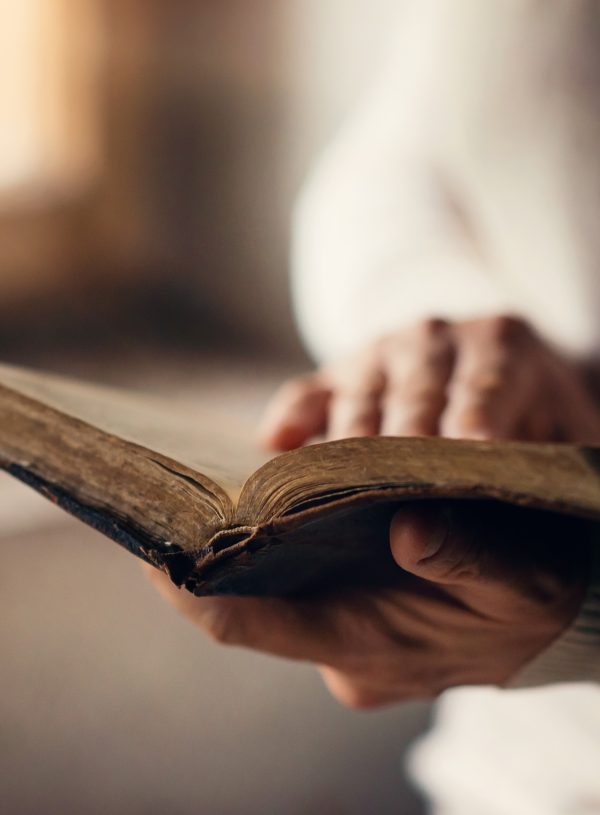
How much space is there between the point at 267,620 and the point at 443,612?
0.09 m

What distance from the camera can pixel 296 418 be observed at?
25.2 inches

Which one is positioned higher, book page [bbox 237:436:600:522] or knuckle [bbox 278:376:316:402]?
book page [bbox 237:436:600:522]

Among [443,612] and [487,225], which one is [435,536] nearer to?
[443,612]

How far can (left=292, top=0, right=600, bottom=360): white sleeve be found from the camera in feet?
2.93

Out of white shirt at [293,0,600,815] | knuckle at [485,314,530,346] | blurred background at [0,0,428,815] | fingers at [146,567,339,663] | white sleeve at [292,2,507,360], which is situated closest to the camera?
fingers at [146,567,339,663]

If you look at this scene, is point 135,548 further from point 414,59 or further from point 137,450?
point 414,59

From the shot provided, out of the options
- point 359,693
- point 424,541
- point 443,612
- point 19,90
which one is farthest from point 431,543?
point 19,90

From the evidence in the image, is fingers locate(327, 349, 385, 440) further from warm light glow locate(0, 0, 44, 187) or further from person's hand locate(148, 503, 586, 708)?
warm light glow locate(0, 0, 44, 187)

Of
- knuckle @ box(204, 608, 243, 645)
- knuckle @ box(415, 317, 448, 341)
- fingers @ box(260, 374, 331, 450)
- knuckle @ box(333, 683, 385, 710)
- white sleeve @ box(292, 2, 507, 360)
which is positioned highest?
white sleeve @ box(292, 2, 507, 360)

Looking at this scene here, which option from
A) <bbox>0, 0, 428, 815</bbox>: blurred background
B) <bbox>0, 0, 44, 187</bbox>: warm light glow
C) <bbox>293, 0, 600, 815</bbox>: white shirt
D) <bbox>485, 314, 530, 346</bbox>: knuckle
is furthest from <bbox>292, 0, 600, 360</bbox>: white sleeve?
<bbox>0, 0, 44, 187</bbox>: warm light glow

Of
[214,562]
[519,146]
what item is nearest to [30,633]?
[519,146]

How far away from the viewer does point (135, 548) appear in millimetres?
338

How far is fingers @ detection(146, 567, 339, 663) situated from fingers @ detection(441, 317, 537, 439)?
155 mm

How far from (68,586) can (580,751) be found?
85 centimetres
